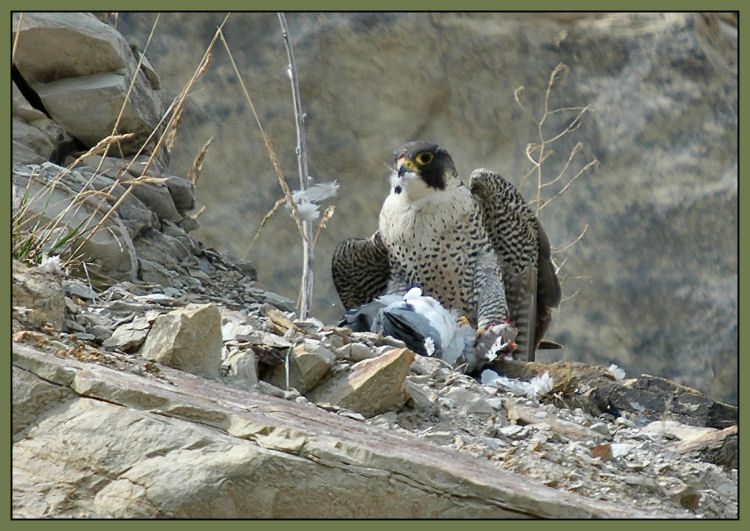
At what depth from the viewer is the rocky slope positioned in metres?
2.18

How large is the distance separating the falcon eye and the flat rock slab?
269 cm

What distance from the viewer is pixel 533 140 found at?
8.84m

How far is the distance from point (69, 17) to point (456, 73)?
4354 mm

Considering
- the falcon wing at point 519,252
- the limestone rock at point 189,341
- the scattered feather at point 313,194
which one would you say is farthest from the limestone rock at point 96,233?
the falcon wing at point 519,252

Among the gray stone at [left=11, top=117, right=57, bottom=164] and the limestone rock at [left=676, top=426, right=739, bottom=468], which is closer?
the limestone rock at [left=676, top=426, right=739, bottom=468]

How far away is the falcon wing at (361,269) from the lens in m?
5.51

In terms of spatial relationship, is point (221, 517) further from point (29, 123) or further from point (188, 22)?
point (188, 22)

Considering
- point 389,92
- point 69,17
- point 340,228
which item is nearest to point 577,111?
point 389,92

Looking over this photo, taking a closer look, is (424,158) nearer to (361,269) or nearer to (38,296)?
(361,269)

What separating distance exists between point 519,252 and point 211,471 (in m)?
3.35

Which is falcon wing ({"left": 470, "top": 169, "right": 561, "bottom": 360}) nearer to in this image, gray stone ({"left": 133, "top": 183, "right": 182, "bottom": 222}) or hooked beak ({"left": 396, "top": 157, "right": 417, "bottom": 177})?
hooked beak ({"left": 396, "top": 157, "right": 417, "bottom": 177})

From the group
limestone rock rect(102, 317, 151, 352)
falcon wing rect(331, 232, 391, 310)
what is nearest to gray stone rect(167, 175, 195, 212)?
falcon wing rect(331, 232, 391, 310)

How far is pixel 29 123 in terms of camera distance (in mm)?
5105

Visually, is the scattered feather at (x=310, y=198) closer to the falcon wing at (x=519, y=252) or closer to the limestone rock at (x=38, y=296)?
the falcon wing at (x=519, y=252)
